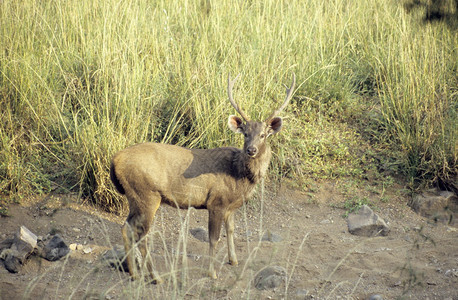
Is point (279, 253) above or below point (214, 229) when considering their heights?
below

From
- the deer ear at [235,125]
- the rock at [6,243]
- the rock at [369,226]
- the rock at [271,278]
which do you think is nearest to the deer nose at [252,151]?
the deer ear at [235,125]

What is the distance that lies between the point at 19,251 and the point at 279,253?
8.55 ft

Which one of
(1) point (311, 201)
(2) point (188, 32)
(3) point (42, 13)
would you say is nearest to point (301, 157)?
(1) point (311, 201)

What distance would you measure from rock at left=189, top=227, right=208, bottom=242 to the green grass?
0.99 metres

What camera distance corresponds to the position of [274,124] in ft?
18.7

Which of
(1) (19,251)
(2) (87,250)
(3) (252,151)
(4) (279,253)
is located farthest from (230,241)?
(1) (19,251)

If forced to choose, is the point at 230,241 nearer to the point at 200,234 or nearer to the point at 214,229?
the point at 214,229

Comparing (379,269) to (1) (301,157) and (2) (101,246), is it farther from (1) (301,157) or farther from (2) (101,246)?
(2) (101,246)

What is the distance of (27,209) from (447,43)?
262 inches

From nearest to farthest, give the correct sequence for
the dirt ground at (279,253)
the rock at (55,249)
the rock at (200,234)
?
the dirt ground at (279,253)
the rock at (55,249)
the rock at (200,234)

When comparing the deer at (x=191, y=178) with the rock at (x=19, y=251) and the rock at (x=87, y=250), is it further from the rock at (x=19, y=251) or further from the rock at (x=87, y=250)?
the rock at (x=19, y=251)

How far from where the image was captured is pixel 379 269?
17.7ft

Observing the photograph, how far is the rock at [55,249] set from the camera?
17.4 ft

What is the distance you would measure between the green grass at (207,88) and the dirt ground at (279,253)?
39cm
